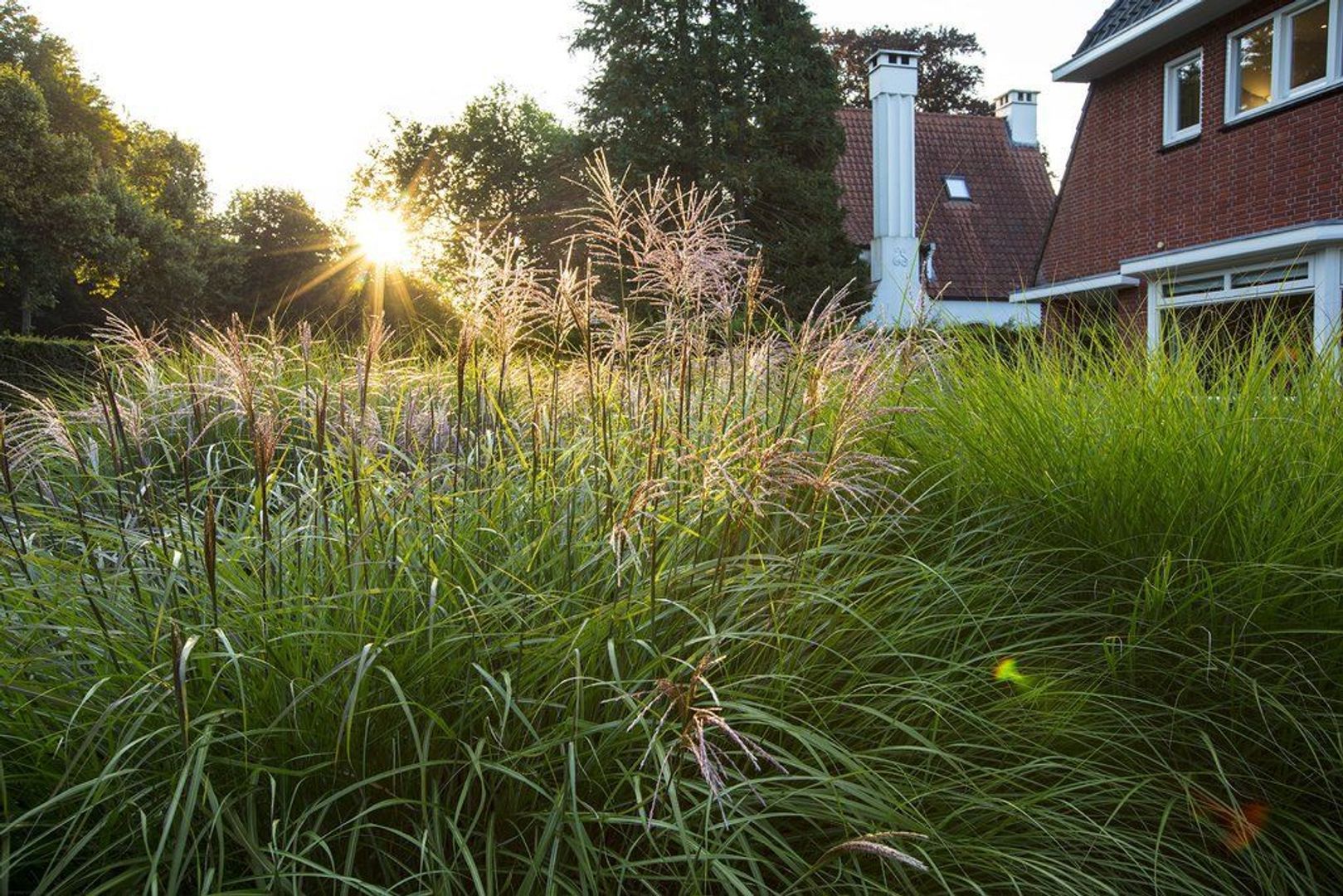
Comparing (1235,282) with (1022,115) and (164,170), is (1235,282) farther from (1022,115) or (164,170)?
(164,170)

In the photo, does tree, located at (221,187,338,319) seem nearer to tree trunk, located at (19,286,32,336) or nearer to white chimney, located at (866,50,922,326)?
tree trunk, located at (19,286,32,336)

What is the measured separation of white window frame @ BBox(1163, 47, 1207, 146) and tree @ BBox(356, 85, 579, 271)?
2114 cm

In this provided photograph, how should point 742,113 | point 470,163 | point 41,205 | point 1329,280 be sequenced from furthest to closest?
point 470,163 → point 41,205 → point 742,113 → point 1329,280

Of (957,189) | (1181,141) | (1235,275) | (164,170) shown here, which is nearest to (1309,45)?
(1181,141)

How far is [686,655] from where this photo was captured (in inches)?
80.4

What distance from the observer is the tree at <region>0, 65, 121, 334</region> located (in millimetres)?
24094

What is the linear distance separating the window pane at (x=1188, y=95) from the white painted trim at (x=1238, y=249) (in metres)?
1.72

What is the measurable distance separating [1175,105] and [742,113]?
936 centimetres

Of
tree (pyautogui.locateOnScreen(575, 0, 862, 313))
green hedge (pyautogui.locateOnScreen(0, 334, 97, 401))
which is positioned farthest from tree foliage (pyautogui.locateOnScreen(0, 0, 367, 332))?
tree (pyautogui.locateOnScreen(575, 0, 862, 313))

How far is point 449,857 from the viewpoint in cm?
172

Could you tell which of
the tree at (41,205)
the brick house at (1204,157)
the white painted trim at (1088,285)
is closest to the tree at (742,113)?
the white painted trim at (1088,285)

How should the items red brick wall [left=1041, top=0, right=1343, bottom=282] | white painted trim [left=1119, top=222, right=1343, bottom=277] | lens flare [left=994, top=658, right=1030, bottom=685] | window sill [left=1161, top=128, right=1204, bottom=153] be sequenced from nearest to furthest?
lens flare [left=994, top=658, right=1030, bottom=685] < white painted trim [left=1119, top=222, right=1343, bottom=277] < red brick wall [left=1041, top=0, right=1343, bottom=282] < window sill [left=1161, top=128, right=1204, bottom=153]

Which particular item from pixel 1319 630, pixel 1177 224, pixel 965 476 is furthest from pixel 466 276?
pixel 1177 224

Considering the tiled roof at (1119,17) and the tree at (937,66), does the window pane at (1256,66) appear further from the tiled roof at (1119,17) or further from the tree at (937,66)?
the tree at (937,66)
